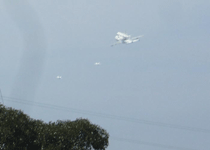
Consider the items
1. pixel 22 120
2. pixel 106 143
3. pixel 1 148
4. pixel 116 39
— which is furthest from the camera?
pixel 116 39

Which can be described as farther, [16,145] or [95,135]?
[95,135]

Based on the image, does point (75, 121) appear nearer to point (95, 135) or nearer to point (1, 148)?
point (95, 135)

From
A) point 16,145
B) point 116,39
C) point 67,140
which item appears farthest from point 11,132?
point 116,39

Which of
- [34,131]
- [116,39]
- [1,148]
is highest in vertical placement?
[116,39]

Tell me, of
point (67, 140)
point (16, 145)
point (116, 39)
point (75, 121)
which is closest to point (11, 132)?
point (16, 145)

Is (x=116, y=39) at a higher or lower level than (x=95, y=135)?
higher

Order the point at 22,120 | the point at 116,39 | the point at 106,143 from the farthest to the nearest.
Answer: the point at 116,39 → the point at 106,143 → the point at 22,120
